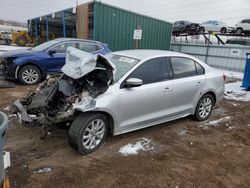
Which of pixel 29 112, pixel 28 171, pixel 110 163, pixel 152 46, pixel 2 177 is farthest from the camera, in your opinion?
pixel 152 46

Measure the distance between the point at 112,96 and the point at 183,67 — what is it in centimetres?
192

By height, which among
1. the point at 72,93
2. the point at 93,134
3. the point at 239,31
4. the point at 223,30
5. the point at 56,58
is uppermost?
the point at 223,30

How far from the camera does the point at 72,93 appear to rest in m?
3.95

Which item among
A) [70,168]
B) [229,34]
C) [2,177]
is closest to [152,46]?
[229,34]

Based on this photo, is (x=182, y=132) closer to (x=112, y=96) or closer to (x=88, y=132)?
(x=112, y=96)

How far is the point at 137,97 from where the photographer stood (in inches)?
161

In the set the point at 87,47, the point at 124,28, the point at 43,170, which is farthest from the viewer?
the point at 124,28

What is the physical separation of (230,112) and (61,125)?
14.9ft

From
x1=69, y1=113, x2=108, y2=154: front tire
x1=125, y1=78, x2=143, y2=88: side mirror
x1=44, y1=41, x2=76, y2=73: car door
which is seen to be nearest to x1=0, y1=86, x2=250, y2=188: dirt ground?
x1=69, y1=113, x2=108, y2=154: front tire

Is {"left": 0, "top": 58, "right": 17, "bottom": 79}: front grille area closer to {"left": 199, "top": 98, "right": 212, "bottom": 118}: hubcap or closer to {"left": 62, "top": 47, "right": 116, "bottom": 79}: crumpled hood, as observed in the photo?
{"left": 62, "top": 47, "right": 116, "bottom": 79}: crumpled hood

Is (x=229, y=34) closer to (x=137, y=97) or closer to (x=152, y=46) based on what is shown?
(x=152, y=46)

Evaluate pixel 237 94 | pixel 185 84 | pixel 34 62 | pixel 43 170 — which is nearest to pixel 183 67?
pixel 185 84

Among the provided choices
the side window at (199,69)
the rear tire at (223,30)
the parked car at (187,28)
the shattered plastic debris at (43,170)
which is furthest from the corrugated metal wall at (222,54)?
the shattered plastic debris at (43,170)

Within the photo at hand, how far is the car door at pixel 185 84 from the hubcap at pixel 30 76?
204 inches
